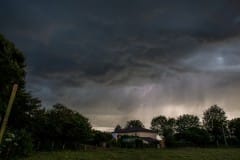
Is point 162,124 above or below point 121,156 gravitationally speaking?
above

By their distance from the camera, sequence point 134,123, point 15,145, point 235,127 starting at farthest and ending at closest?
point 134,123 < point 235,127 < point 15,145

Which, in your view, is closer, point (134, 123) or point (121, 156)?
point (121, 156)

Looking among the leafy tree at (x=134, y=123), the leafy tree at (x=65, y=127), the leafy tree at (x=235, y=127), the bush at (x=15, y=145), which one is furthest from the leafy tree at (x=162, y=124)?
the bush at (x=15, y=145)

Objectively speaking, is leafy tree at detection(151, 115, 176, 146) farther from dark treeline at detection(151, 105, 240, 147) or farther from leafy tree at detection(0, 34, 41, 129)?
leafy tree at detection(0, 34, 41, 129)

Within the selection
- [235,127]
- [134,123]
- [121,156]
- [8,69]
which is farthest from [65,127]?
[134,123]

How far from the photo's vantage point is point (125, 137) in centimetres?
5078

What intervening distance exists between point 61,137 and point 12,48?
17859 millimetres

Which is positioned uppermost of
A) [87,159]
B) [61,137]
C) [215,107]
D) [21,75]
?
[215,107]

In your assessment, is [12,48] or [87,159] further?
[12,48]

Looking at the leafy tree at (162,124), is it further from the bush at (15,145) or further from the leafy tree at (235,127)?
the bush at (15,145)

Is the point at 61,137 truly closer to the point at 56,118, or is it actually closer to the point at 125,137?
the point at 56,118

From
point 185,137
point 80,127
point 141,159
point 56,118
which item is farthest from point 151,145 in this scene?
point 141,159

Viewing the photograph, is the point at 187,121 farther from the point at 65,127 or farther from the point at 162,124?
the point at 65,127

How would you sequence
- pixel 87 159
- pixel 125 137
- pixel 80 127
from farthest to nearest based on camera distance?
pixel 125 137, pixel 80 127, pixel 87 159
